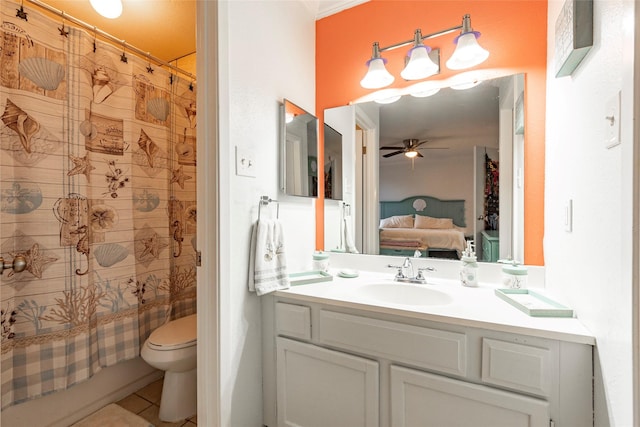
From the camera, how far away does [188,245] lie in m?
2.08

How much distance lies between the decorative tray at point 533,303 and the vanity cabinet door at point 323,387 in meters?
0.59

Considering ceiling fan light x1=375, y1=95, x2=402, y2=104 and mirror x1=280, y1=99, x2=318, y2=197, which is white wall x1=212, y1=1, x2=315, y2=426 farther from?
ceiling fan light x1=375, y1=95, x2=402, y2=104

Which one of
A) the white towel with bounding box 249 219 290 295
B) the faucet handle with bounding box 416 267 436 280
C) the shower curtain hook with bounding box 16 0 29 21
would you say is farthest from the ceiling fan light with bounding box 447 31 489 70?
the shower curtain hook with bounding box 16 0 29 21

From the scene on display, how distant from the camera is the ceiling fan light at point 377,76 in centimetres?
161

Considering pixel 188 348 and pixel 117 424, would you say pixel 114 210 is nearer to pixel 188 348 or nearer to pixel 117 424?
pixel 188 348

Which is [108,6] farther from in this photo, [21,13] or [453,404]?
[453,404]

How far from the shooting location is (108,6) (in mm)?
1625

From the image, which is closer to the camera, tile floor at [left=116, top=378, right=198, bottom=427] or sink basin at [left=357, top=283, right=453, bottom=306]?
sink basin at [left=357, top=283, right=453, bottom=306]

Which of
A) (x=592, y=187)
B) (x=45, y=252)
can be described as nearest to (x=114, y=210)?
(x=45, y=252)

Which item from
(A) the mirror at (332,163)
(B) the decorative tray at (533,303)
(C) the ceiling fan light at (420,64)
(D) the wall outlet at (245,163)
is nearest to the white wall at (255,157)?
(D) the wall outlet at (245,163)

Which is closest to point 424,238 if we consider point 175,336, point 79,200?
point 175,336

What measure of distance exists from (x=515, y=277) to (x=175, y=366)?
5.67ft

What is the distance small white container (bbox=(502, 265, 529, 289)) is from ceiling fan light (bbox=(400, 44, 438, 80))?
1050 mm

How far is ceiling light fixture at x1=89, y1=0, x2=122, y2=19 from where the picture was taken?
159 cm
